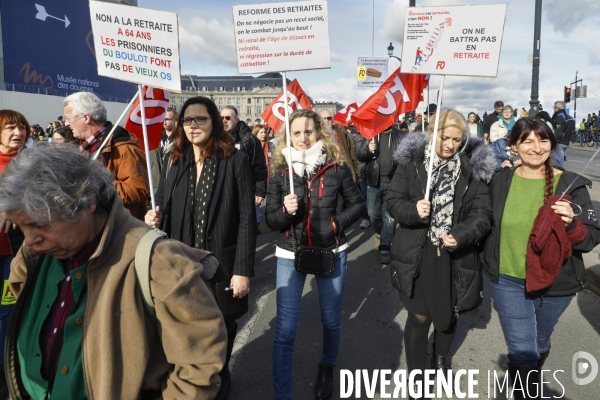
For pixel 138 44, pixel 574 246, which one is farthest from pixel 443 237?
pixel 138 44

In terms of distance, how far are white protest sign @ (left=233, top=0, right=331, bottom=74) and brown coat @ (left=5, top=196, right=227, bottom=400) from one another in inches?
94.6

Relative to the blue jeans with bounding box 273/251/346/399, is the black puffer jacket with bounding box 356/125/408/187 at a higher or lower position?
higher

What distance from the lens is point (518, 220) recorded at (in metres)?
2.77

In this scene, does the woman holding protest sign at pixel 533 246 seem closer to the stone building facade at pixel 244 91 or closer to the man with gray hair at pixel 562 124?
the man with gray hair at pixel 562 124

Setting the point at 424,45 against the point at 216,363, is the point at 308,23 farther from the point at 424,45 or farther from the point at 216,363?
the point at 216,363

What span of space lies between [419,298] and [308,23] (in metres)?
2.20

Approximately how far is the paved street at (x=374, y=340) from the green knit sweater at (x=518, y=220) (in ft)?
3.29

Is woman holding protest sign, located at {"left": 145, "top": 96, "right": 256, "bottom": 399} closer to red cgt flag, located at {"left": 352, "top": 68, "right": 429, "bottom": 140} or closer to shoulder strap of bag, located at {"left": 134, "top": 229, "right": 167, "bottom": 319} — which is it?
shoulder strap of bag, located at {"left": 134, "top": 229, "right": 167, "bottom": 319}

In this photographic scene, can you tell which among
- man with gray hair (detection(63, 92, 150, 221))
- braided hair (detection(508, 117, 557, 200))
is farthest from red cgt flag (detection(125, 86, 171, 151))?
braided hair (detection(508, 117, 557, 200))

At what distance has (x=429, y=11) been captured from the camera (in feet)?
11.3

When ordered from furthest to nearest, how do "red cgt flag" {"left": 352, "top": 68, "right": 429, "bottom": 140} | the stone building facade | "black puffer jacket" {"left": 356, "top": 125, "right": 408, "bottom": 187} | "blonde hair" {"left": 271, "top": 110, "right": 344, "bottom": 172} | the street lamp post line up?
the stone building facade → the street lamp post → "black puffer jacket" {"left": 356, "top": 125, "right": 408, "bottom": 187} → "red cgt flag" {"left": 352, "top": 68, "right": 429, "bottom": 140} → "blonde hair" {"left": 271, "top": 110, "right": 344, "bottom": 172}

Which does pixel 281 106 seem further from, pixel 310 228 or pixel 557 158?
pixel 310 228

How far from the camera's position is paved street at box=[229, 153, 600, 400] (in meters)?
3.26

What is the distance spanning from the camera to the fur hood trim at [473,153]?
291 cm
